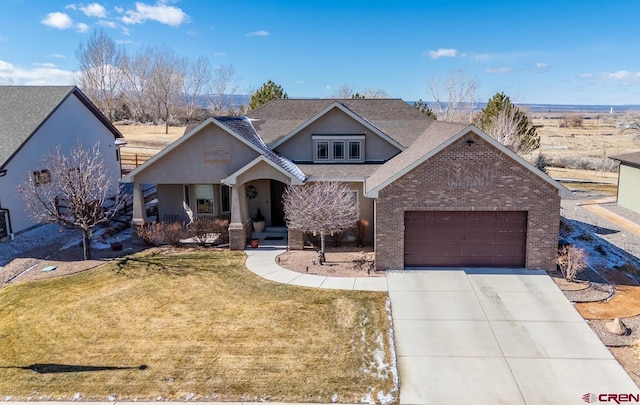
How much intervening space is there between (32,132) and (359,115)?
16.2m

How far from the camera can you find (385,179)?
17.8 metres

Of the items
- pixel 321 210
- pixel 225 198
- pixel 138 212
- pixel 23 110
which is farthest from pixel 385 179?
pixel 23 110

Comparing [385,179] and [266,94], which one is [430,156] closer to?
[385,179]

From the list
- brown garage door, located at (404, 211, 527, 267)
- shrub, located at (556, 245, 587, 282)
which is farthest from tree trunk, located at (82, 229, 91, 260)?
shrub, located at (556, 245, 587, 282)

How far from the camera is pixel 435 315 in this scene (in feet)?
45.1

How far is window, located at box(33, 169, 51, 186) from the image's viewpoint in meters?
23.1

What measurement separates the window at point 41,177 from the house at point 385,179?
5.64 meters

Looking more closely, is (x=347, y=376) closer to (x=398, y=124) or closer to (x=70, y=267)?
(x=70, y=267)

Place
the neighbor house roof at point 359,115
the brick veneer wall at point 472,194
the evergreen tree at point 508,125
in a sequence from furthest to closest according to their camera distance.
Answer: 1. the evergreen tree at point 508,125
2. the neighbor house roof at point 359,115
3. the brick veneer wall at point 472,194

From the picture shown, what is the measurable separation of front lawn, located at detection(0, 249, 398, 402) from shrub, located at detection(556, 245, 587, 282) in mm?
6640

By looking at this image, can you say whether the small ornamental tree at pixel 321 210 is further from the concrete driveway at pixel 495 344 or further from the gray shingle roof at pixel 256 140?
the concrete driveway at pixel 495 344

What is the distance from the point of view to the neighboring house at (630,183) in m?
28.3

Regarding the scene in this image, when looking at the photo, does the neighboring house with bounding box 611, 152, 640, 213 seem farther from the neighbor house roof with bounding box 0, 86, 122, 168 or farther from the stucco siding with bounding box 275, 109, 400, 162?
the neighbor house roof with bounding box 0, 86, 122, 168

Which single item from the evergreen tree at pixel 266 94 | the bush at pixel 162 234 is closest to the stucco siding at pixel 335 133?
the bush at pixel 162 234
